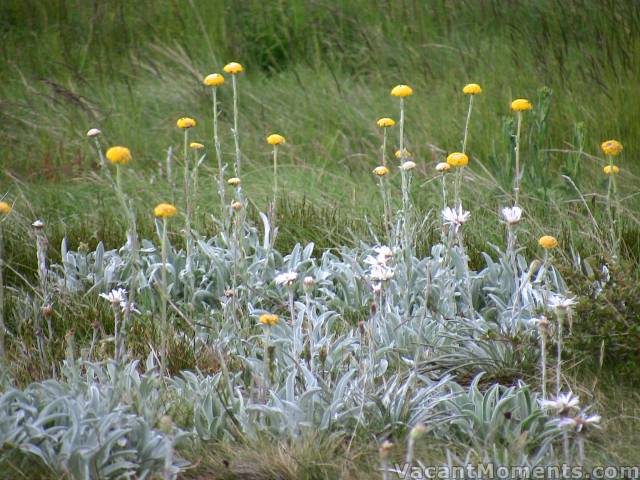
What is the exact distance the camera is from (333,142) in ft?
17.6

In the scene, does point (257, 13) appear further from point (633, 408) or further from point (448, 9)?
point (633, 408)

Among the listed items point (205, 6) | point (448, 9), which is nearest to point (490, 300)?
point (448, 9)

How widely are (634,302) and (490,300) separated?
719mm

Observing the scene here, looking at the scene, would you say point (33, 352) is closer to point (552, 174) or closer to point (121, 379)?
point (121, 379)

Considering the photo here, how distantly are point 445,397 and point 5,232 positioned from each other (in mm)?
2434

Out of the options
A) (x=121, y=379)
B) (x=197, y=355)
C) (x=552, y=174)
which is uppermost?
(x=121, y=379)

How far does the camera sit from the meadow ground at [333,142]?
277 cm

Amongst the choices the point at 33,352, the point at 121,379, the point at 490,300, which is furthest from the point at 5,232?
the point at 490,300

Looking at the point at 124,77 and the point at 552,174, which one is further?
the point at 124,77

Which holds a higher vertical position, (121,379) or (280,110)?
(121,379)

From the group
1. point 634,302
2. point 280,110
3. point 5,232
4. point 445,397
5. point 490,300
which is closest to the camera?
point 445,397

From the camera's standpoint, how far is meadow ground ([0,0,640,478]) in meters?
2.77

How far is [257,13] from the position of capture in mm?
7059

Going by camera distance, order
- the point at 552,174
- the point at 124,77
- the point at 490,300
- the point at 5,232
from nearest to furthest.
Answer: the point at 490,300
the point at 5,232
the point at 552,174
the point at 124,77
